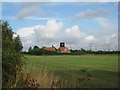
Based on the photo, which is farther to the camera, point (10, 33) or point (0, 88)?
point (10, 33)

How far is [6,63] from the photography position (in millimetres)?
5512

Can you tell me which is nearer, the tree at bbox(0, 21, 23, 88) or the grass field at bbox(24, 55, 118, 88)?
the tree at bbox(0, 21, 23, 88)

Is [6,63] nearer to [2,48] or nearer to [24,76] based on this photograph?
[2,48]

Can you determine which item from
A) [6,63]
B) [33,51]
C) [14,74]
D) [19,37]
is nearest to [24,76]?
[14,74]

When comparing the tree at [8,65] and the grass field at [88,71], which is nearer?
the tree at [8,65]

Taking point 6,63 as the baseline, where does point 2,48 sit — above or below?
above

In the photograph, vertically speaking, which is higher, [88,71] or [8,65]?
[8,65]

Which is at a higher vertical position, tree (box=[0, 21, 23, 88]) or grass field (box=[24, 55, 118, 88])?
tree (box=[0, 21, 23, 88])

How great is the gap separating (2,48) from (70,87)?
264cm

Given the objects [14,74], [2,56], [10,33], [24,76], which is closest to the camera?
[2,56]

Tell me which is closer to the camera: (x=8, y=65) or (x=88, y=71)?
(x=8, y=65)

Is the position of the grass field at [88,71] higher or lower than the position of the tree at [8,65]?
lower

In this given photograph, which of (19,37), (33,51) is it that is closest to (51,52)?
(33,51)

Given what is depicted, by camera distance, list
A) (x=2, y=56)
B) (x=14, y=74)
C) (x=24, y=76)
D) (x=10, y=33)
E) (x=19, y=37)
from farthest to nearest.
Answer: (x=19, y=37), (x=10, y=33), (x=24, y=76), (x=14, y=74), (x=2, y=56)
